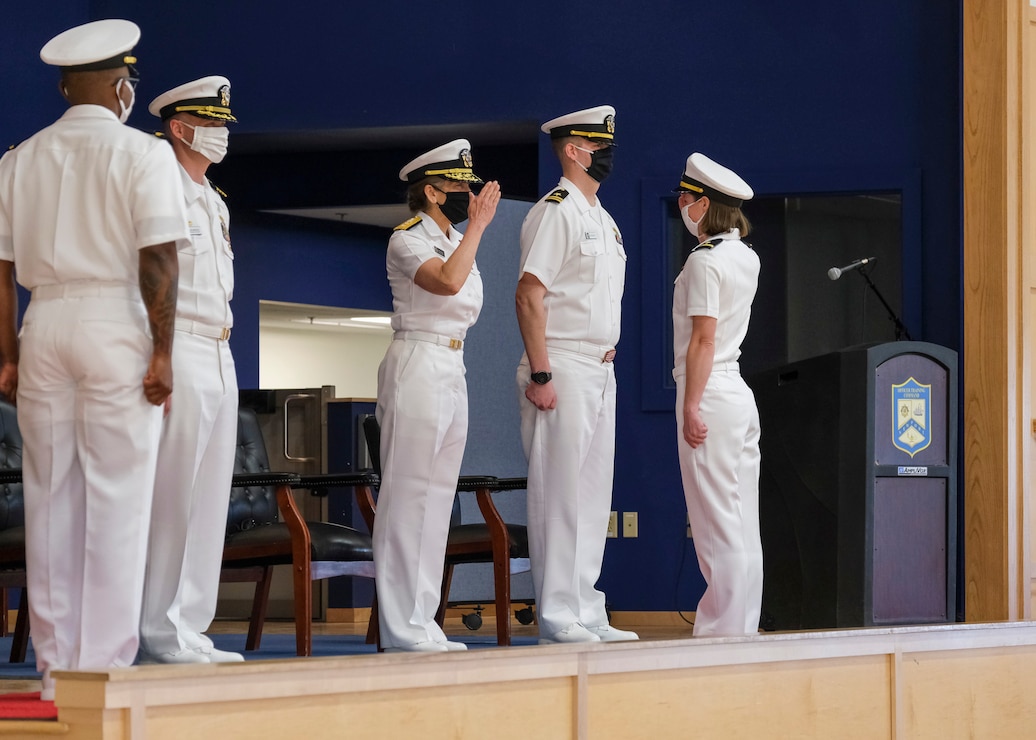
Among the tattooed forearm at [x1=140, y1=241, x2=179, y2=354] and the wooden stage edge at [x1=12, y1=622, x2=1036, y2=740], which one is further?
the tattooed forearm at [x1=140, y1=241, x2=179, y2=354]

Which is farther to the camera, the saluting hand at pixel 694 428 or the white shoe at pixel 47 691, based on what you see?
the saluting hand at pixel 694 428

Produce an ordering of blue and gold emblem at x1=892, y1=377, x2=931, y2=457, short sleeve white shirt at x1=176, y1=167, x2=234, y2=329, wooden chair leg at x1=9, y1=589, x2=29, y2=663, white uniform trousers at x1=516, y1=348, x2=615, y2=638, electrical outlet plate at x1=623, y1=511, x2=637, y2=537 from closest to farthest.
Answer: short sleeve white shirt at x1=176, y1=167, x2=234, y2=329 → white uniform trousers at x1=516, y1=348, x2=615, y2=638 → wooden chair leg at x1=9, y1=589, x2=29, y2=663 → blue and gold emblem at x1=892, y1=377, x2=931, y2=457 → electrical outlet plate at x1=623, y1=511, x2=637, y2=537

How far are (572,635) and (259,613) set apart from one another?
4.61ft

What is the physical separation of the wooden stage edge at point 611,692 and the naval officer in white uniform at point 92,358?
0.63m

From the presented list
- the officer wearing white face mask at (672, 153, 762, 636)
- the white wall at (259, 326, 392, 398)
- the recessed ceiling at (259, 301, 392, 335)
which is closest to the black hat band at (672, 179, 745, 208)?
the officer wearing white face mask at (672, 153, 762, 636)

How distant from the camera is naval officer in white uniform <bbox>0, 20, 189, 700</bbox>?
312 centimetres

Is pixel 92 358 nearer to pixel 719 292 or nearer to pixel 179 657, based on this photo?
pixel 179 657

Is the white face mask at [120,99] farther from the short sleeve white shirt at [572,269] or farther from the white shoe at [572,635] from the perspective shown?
the white shoe at [572,635]

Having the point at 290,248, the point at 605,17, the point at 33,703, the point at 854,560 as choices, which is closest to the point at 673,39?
the point at 605,17

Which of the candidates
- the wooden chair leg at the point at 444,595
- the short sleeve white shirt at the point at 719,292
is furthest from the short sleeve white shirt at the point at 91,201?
the wooden chair leg at the point at 444,595

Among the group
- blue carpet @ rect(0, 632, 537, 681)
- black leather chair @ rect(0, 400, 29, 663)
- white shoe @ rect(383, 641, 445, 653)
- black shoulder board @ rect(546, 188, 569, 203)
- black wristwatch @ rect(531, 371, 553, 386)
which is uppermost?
black shoulder board @ rect(546, 188, 569, 203)

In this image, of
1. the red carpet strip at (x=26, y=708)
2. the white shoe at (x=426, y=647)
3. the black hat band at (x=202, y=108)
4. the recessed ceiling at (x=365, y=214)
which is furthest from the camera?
the recessed ceiling at (x=365, y=214)

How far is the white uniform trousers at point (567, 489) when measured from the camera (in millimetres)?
4270

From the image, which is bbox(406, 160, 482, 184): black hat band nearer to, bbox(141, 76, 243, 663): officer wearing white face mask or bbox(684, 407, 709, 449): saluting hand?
bbox(141, 76, 243, 663): officer wearing white face mask
